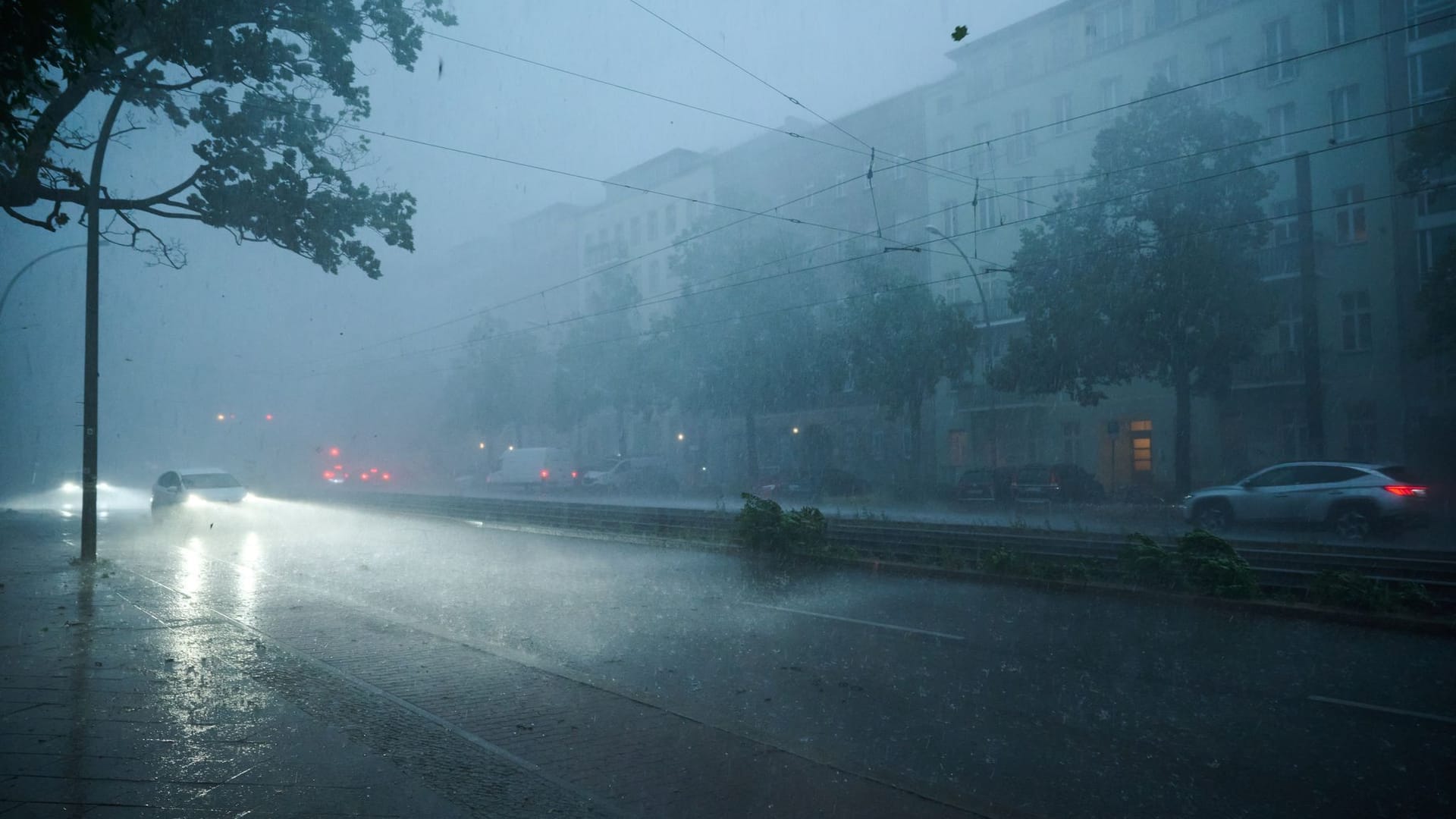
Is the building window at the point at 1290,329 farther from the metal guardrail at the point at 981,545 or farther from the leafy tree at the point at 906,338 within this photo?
the metal guardrail at the point at 981,545

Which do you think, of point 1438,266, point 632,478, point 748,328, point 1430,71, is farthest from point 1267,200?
point 632,478

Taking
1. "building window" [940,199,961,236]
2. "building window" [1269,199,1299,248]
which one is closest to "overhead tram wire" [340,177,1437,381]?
"building window" [1269,199,1299,248]

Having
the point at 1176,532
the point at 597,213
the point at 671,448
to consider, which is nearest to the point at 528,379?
the point at 671,448

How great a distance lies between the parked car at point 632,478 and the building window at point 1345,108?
31.4 metres

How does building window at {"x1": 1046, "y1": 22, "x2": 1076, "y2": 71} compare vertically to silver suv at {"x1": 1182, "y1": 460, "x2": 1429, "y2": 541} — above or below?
above

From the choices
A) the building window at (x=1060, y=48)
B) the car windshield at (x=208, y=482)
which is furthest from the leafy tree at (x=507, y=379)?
the building window at (x=1060, y=48)

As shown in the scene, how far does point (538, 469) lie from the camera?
48219 mm

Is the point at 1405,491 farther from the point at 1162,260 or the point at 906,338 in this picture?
the point at 906,338

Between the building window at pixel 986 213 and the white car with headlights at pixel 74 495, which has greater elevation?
the building window at pixel 986 213

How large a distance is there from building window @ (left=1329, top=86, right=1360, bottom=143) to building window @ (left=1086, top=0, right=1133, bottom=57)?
9105 millimetres

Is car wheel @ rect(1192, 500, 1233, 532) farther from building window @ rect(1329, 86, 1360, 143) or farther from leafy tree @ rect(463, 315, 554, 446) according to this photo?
leafy tree @ rect(463, 315, 554, 446)

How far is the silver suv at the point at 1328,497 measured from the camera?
18219 mm

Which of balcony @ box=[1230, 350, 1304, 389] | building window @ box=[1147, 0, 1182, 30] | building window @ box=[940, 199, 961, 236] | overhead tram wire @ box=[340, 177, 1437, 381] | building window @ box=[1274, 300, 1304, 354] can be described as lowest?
balcony @ box=[1230, 350, 1304, 389]

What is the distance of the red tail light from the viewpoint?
18.1 meters
